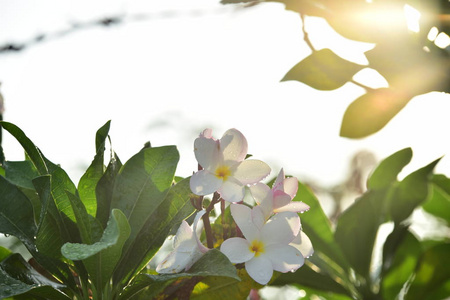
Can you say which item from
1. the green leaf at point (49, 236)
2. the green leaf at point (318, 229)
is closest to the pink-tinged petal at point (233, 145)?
the green leaf at point (49, 236)

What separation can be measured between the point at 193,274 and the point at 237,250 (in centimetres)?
7

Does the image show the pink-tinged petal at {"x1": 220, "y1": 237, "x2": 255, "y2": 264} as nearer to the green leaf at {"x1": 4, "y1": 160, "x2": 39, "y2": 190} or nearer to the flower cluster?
the flower cluster

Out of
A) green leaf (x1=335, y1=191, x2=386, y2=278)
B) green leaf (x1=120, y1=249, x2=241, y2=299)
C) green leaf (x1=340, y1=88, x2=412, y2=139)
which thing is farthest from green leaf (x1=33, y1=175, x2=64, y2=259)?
green leaf (x1=335, y1=191, x2=386, y2=278)

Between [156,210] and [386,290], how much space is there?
0.60 metres

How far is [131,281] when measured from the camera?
846 mm

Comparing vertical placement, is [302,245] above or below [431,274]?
above

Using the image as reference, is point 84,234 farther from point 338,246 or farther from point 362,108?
point 338,246

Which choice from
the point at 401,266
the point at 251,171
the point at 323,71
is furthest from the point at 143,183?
the point at 401,266

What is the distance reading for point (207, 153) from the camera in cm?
77

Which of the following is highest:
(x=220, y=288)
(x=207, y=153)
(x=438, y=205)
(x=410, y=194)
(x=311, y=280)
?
(x=207, y=153)

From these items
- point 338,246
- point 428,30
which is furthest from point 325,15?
point 338,246

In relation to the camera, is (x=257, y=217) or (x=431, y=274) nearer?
(x=257, y=217)

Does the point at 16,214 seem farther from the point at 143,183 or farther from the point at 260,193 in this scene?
the point at 260,193

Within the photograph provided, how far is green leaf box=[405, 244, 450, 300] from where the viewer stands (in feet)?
3.65
